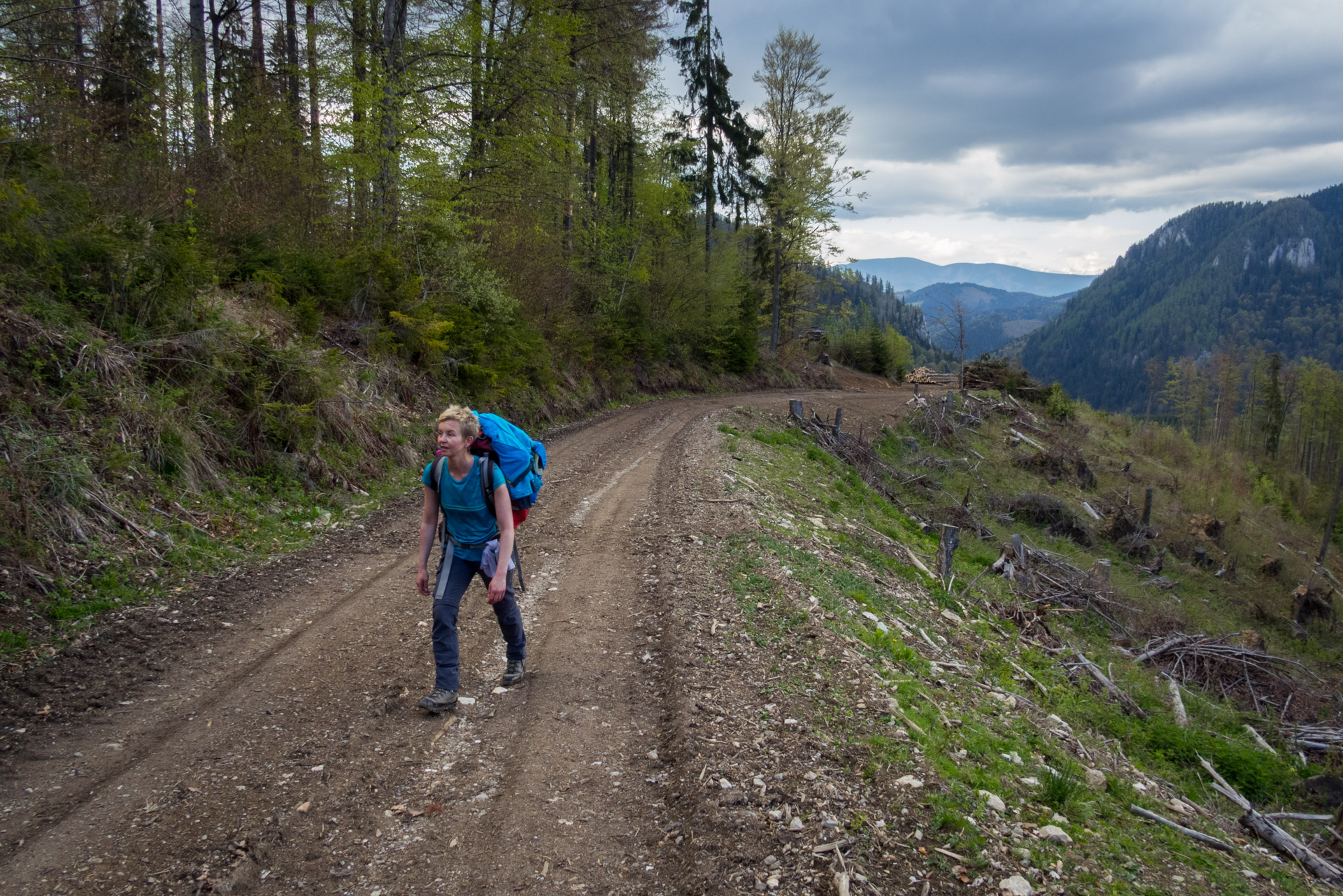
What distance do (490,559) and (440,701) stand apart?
3.10ft

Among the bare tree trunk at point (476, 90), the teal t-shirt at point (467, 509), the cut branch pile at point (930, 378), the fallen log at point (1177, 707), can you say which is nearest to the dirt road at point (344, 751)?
the teal t-shirt at point (467, 509)

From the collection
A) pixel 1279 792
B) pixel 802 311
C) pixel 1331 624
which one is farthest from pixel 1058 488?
pixel 802 311

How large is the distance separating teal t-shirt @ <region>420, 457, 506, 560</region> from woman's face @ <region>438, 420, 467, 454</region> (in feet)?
0.60

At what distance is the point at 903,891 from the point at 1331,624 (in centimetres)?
2326

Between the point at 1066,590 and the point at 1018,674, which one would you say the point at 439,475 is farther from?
the point at 1066,590

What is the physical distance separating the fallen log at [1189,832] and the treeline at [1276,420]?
178ft

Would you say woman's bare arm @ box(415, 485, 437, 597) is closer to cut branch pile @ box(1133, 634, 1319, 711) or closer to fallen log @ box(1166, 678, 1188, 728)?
fallen log @ box(1166, 678, 1188, 728)

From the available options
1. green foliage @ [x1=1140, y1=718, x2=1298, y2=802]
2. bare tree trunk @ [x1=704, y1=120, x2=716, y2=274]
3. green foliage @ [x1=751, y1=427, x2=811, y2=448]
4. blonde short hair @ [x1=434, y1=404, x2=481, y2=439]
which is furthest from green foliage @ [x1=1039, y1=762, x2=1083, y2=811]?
bare tree trunk @ [x1=704, y1=120, x2=716, y2=274]

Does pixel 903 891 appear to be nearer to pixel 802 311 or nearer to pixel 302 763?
pixel 302 763

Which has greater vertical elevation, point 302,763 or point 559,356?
point 559,356

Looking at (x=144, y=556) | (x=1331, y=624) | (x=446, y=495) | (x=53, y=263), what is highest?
(x=53, y=263)

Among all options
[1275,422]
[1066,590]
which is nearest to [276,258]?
[1066,590]

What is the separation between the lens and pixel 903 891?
3045mm

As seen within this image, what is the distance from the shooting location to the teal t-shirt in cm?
438
